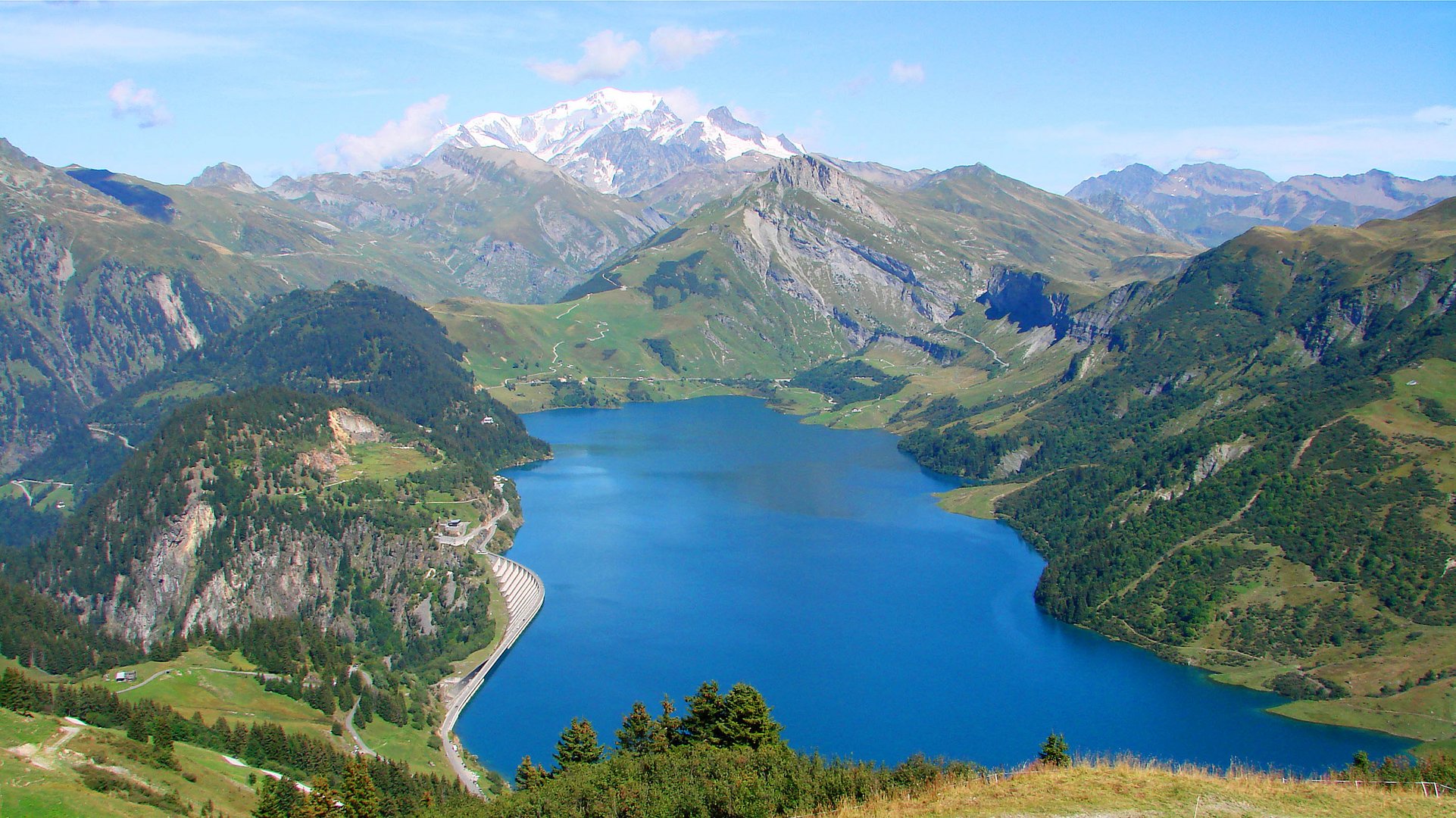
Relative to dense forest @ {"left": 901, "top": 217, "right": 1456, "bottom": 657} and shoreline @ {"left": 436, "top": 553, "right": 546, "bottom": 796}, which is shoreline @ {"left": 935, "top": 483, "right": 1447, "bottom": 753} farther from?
shoreline @ {"left": 436, "top": 553, "right": 546, "bottom": 796}

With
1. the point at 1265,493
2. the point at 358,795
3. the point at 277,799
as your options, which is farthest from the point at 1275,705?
the point at 277,799

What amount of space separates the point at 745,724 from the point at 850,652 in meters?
46.1

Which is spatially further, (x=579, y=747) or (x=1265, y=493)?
(x=1265, y=493)

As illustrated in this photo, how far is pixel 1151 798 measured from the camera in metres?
38.8

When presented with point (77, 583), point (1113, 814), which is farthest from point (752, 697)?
point (77, 583)

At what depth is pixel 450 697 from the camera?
97.6 meters

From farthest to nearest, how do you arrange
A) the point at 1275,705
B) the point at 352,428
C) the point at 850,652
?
the point at 352,428 < the point at 850,652 < the point at 1275,705

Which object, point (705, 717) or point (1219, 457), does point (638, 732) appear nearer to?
point (705, 717)

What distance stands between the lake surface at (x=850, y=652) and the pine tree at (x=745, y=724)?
2434cm

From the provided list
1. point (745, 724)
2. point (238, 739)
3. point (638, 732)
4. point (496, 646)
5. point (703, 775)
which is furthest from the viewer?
point (496, 646)

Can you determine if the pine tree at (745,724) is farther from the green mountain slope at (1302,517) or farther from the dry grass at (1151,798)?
the green mountain slope at (1302,517)

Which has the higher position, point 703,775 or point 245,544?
point 703,775

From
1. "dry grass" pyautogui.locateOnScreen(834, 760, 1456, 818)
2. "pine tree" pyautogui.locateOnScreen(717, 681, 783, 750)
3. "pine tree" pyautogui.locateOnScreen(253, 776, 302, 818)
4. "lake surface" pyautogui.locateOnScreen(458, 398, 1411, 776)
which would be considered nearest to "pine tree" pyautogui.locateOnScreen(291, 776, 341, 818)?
"pine tree" pyautogui.locateOnScreen(253, 776, 302, 818)

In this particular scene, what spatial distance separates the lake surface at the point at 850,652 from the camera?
88062 mm
